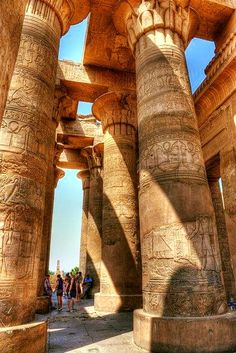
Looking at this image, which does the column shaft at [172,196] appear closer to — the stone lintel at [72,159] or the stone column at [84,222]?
the stone lintel at [72,159]

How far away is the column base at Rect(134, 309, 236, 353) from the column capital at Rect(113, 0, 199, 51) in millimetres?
5123

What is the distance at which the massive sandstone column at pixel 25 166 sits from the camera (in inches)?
135

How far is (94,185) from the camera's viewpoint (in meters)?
13.5

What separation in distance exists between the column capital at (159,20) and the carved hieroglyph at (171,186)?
21 mm

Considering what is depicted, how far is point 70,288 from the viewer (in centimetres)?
869

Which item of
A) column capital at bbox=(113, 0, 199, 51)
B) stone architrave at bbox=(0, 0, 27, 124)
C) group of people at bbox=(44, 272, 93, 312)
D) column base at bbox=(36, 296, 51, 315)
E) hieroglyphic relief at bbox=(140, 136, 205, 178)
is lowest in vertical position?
column base at bbox=(36, 296, 51, 315)

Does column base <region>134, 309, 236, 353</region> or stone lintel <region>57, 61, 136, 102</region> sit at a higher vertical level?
stone lintel <region>57, 61, 136, 102</region>

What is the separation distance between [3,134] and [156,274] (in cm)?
306

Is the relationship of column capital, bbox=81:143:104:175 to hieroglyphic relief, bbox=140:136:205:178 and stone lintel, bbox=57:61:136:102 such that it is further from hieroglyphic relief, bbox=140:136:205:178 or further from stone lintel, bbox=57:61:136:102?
hieroglyphic relief, bbox=140:136:205:178

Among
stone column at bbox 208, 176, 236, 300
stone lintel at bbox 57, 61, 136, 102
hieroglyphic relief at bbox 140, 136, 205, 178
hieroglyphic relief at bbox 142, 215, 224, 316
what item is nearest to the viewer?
hieroglyphic relief at bbox 142, 215, 224, 316

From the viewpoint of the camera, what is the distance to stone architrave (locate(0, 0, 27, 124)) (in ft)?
5.03

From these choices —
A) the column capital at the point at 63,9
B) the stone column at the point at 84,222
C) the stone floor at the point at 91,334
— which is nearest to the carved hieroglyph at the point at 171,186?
the stone floor at the point at 91,334

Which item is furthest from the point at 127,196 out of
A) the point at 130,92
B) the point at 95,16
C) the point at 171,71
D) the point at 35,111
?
the point at 95,16

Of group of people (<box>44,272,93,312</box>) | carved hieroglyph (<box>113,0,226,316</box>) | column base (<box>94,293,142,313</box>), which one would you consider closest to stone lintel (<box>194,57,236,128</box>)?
carved hieroglyph (<box>113,0,226,316</box>)
